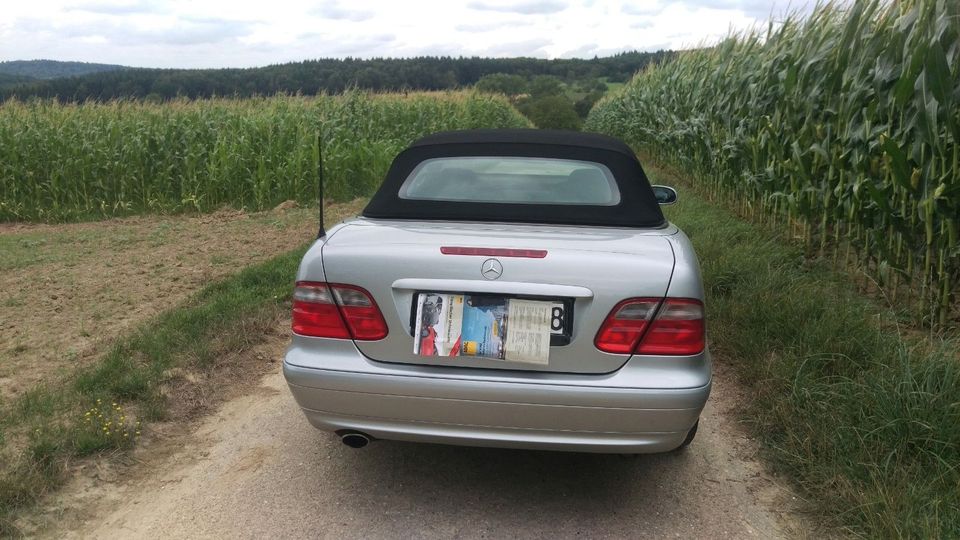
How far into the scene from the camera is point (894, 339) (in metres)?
3.74

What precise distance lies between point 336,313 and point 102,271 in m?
4.82

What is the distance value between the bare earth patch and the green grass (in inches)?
152

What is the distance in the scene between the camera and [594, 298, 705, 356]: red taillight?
247 cm

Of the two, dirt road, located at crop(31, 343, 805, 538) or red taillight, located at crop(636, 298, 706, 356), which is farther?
dirt road, located at crop(31, 343, 805, 538)

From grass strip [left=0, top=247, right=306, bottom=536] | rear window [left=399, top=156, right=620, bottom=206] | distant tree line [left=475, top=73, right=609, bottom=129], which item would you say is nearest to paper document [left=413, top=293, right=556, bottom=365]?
rear window [left=399, top=156, right=620, bottom=206]

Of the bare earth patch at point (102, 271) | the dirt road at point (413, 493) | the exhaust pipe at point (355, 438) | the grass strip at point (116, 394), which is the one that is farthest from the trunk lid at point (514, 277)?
the bare earth patch at point (102, 271)

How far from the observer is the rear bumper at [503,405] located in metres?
2.44

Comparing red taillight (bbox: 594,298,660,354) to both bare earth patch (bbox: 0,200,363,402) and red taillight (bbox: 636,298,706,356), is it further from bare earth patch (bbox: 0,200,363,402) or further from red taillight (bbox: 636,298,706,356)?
bare earth patch (bbox: 0,200,363,402)

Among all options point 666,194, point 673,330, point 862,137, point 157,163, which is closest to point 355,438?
point 673,330

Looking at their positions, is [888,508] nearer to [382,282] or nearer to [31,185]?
[382,282]

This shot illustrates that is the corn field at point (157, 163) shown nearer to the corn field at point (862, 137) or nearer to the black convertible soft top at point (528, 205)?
the corn field at point (862, 137)

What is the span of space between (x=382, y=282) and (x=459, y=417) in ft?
1.81

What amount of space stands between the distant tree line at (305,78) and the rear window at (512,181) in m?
13.2

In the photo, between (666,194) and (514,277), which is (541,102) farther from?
(514,277)
